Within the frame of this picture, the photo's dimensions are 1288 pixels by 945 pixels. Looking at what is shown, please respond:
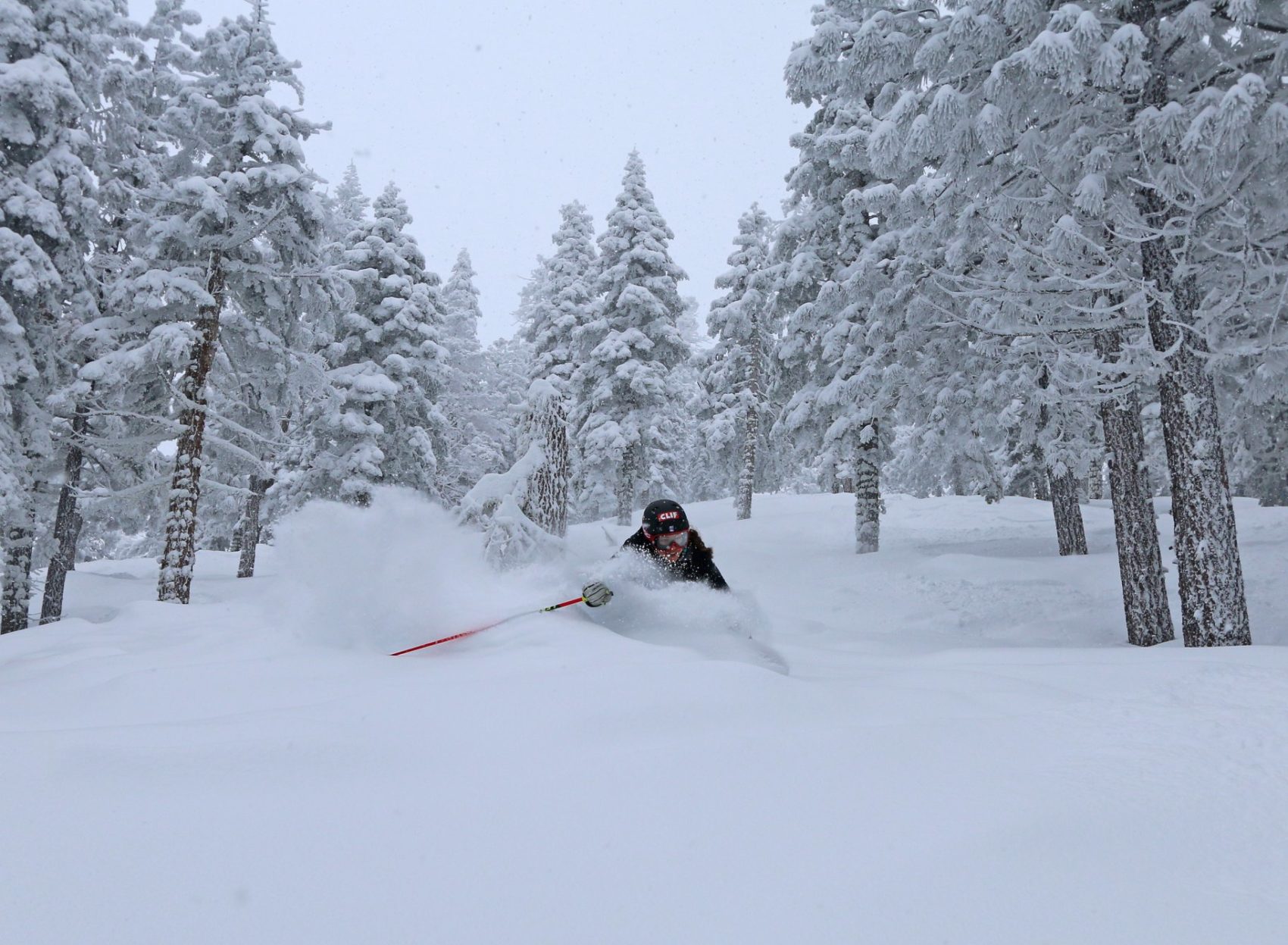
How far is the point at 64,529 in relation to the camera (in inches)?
631

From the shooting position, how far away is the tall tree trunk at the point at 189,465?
43.4ft

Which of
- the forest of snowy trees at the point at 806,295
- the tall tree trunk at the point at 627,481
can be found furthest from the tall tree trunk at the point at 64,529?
the tall tree trunk at the point at 627,481

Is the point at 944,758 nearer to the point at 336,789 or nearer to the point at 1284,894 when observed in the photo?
the point at 1284,894

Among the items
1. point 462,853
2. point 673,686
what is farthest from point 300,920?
point 673,686

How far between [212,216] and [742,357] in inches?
817

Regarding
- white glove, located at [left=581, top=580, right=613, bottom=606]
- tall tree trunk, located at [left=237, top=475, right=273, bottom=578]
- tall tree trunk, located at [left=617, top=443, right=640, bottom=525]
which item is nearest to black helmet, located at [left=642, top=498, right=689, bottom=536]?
white glove, located at [left=581, top=580, right=613, bottom=606]

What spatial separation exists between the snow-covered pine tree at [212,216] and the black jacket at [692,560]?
9969 mm

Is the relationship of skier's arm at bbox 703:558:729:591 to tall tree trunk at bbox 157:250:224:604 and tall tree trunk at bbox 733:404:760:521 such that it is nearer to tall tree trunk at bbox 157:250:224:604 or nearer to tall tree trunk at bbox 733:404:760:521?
tall tree trunk at bbox 157:250:224:604

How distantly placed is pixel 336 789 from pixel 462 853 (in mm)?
672

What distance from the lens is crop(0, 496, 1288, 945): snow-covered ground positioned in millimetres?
2115

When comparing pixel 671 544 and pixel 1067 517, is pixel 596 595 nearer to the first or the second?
pixel 671 544

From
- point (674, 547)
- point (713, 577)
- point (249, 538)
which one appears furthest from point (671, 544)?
point (249, 538)

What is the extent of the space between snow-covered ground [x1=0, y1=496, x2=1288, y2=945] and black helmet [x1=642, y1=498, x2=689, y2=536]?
1.69 m

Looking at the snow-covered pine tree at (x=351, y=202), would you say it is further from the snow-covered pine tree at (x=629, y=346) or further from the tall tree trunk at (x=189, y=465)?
the tall tree trunk at (x=189, y=465)
